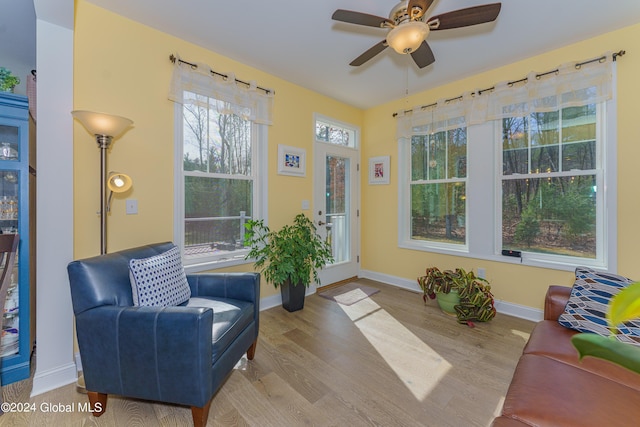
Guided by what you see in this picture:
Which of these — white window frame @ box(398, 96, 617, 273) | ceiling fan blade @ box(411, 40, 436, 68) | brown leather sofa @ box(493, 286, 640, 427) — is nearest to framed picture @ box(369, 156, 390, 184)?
white window frame @ box(398, 96, 617, 273)

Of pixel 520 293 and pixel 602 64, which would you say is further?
pixel 520 293

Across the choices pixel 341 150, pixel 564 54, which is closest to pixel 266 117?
pixel 341 150

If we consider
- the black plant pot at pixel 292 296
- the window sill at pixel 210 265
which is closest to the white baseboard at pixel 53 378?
the window sill at pixel 210 265

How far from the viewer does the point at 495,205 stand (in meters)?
2.96

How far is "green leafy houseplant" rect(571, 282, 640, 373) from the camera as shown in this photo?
0.35m

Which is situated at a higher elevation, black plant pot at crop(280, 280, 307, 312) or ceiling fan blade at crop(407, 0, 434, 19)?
ceiling fan blade at crop(407, 0, 434, 19)

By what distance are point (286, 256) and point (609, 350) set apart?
2.50m

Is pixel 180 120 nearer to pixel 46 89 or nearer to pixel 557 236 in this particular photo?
pixel 46 89

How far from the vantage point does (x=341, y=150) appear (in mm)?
3854

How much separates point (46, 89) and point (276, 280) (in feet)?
7.21

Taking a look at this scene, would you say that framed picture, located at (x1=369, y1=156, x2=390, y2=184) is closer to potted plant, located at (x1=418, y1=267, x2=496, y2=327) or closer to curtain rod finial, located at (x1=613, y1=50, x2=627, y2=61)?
potted plant, located at (x1=418, y1=267, x2=496, y2=327)

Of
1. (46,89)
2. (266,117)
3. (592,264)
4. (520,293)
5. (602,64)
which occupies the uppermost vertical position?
(602,64)

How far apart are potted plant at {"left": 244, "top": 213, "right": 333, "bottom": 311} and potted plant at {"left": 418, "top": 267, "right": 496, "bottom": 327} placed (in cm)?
119

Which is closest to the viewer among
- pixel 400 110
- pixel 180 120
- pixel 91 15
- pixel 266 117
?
pixel 91 15
